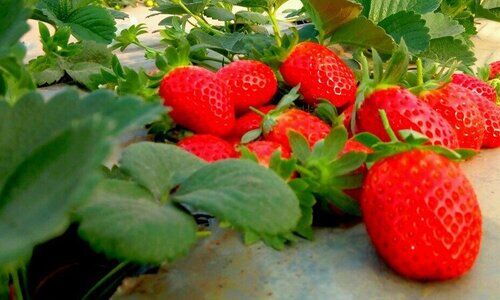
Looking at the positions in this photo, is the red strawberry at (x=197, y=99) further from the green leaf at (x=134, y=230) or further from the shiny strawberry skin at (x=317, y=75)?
the green leaf at (x=134, y=230)

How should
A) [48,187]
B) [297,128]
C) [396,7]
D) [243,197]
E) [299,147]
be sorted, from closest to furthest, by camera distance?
1. [48,187]
2. [243,197]
3. [299,147]
4. [297,128]
5. [396,7]

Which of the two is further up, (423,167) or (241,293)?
(423,167)

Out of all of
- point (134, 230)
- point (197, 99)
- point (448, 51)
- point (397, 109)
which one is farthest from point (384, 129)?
point (448, 51)

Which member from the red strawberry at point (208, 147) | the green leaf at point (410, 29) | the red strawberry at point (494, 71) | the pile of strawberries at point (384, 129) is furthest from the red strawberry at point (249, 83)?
the red strawberry at point (494, 71)

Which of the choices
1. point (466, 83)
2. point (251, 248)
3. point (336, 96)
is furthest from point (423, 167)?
point (466, 83)

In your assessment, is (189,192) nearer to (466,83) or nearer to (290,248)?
(290,248)

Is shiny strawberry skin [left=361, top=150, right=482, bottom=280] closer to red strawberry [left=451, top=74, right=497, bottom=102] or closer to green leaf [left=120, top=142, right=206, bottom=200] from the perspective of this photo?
green leaf [left=120, top=142, right=206, bottom=200]

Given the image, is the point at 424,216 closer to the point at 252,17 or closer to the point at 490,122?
the point at 490,122
